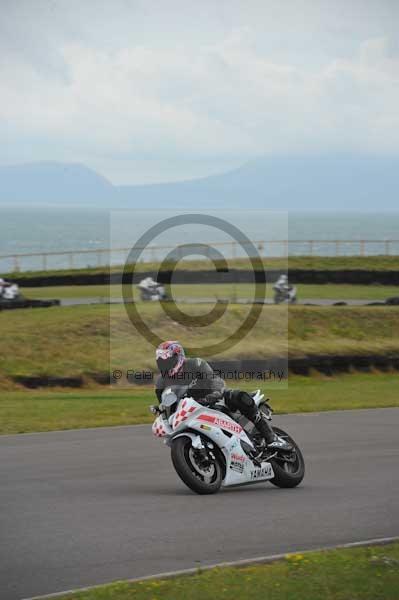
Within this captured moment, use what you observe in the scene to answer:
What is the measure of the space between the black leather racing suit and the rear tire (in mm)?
302

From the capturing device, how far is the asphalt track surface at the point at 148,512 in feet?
24.3

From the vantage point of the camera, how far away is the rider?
33.3 feet

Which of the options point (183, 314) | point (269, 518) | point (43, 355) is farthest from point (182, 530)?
point (183, 314)

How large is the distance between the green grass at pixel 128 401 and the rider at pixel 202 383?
22.8ft

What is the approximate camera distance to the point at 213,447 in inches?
400

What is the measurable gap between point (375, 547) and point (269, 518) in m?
1.48

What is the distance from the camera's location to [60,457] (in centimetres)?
1314

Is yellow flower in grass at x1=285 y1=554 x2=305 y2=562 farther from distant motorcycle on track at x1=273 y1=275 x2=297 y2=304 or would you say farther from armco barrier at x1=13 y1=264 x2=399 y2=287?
armco barrier at x1=13 y1=264 x2=399 y2=287

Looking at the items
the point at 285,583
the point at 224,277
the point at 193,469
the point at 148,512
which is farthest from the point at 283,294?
the point at 285,583

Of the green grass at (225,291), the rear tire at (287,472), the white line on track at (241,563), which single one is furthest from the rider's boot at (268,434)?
the green grass at (225,291)

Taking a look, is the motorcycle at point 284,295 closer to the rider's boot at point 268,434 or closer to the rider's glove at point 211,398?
the rider's boot at point 268,434

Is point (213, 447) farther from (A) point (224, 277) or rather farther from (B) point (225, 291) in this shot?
(A) point (224, 277)

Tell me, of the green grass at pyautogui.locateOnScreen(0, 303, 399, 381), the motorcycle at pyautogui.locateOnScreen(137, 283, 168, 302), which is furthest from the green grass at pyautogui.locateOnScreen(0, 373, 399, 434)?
the motorcycle at pyautogui.locateOnScreen(137, 283, 168, 302)

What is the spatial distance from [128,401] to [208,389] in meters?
11.8
